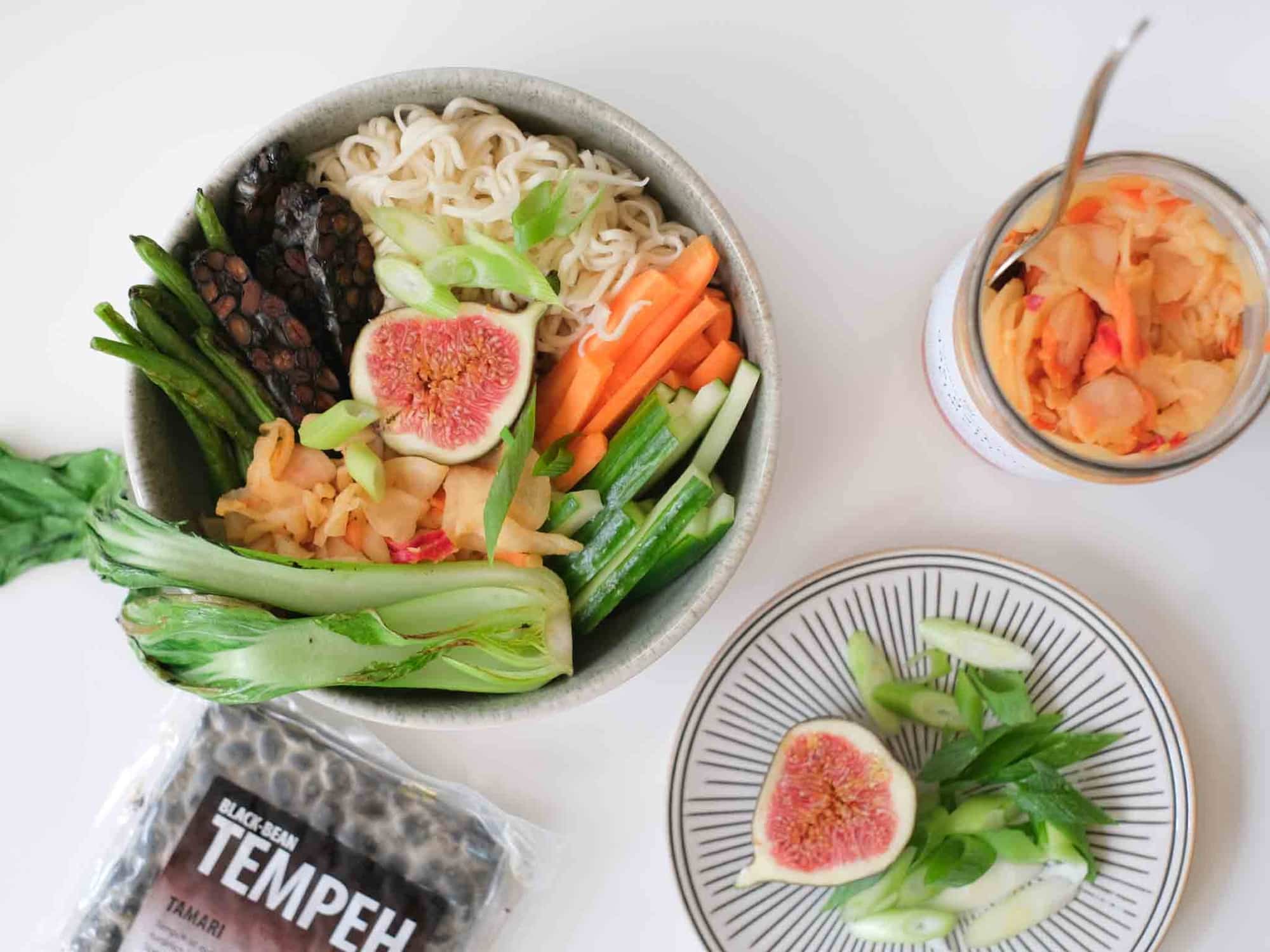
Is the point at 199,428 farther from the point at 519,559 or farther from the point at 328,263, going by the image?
the point at 519,559

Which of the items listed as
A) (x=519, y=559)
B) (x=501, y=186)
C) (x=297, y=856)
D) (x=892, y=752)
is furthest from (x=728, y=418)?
(x=297, y=856)

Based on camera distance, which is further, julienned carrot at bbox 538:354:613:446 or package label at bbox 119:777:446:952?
package label at bbox 119:777:446:952

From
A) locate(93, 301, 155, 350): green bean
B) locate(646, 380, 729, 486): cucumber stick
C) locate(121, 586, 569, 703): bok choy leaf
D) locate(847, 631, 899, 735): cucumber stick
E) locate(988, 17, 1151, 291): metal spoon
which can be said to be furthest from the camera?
locate(847, 631, 899, 735): cucumber stick

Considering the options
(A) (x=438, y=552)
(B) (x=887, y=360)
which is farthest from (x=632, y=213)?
(A) (x=438, y=552)

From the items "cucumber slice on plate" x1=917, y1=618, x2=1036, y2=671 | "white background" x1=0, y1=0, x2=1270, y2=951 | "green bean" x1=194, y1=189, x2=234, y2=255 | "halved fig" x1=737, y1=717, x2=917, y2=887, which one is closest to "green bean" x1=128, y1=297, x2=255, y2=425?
"green bean" x1=194, y1=189, x2=234, y2=255

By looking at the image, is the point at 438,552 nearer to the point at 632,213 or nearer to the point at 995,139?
the point at 632,213

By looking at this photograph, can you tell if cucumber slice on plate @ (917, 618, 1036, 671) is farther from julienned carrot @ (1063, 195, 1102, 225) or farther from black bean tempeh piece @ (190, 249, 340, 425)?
black bean tempeh piece @ (190, 249, 340, 425)
